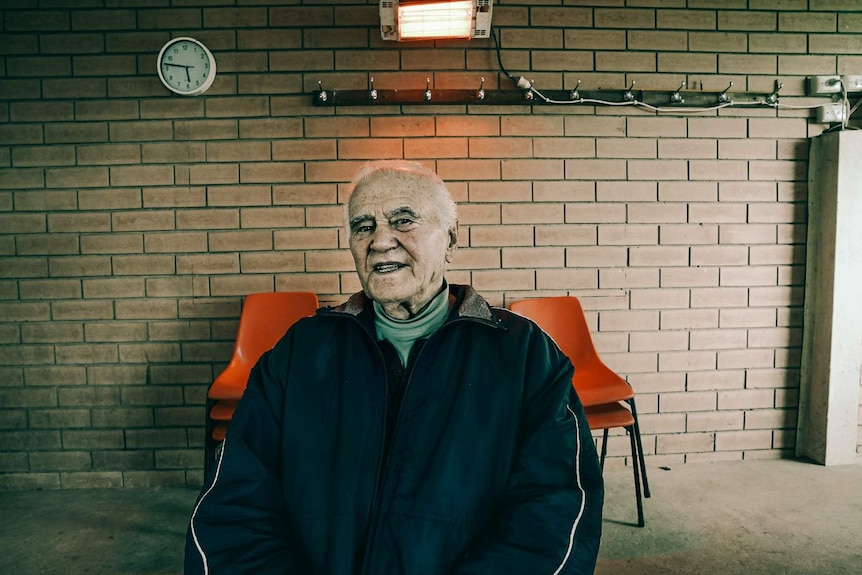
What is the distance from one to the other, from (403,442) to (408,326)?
327 millimetres

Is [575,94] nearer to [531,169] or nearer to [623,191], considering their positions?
[531,169]

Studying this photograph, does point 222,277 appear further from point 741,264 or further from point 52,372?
point 741,264

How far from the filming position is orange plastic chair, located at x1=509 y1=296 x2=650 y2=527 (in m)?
2.41

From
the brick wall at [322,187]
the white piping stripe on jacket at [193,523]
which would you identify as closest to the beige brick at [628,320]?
the brick wall at [322,187]

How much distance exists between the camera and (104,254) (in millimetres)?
2986

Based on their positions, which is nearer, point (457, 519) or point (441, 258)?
point (457, 519)

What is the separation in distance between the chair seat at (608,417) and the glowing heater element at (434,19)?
2.08 metres

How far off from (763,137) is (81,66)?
13.7ft

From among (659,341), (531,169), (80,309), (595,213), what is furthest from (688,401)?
(80,309)

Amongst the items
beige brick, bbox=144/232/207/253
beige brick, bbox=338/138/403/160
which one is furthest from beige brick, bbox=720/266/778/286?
beige brick, bbox=144/232/207/253

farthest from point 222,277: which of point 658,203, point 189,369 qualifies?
point 658,203

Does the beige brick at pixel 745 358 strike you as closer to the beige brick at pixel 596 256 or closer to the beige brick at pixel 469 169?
the beige brick at pixel 596 256

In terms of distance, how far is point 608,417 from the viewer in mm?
2424

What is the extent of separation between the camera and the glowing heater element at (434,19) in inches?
98.9
